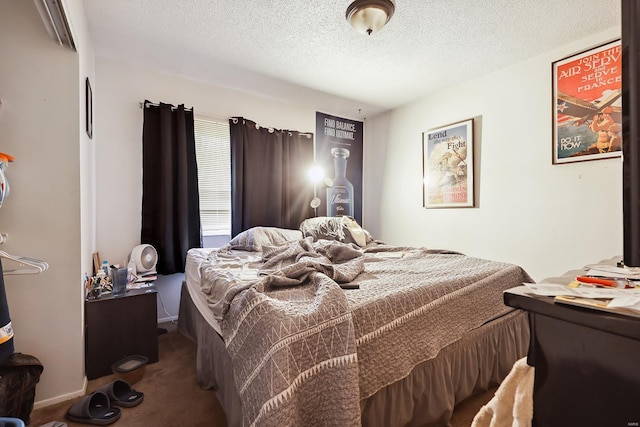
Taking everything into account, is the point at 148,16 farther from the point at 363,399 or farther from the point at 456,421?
the point at 456,421

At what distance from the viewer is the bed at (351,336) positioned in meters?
1.05

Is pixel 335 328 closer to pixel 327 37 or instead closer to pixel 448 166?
pixel 327 37

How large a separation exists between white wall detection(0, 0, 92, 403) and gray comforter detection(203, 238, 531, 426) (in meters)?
0.85

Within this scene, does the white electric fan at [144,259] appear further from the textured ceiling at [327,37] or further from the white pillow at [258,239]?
the textured ceiling at [327,37]

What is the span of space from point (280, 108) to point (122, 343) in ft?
9.57

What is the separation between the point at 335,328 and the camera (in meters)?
1.14

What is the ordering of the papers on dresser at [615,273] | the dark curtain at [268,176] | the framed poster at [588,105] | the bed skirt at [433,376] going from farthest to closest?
the dark curtain at [268,176] → the framed poster at [588,105] → the bed skirt at [433,376] → the papers on dresser at [615,273]

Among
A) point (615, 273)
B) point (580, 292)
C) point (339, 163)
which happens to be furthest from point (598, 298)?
point (339, 163)

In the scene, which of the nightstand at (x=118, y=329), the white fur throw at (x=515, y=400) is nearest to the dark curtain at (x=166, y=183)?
the nightstand at (x=118, y=329)

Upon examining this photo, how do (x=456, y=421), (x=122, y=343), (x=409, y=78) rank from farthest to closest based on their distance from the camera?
1. (x=409, y=78)
2. (x=122, y=343)
3. (x=456, y=421)

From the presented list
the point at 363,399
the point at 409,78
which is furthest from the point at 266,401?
the point at 409,78

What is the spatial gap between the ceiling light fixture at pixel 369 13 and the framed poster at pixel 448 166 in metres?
1.81

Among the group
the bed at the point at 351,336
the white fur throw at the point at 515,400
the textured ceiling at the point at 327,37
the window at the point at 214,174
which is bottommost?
the bed at the point at 351,336

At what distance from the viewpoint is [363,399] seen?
3.94 ft
